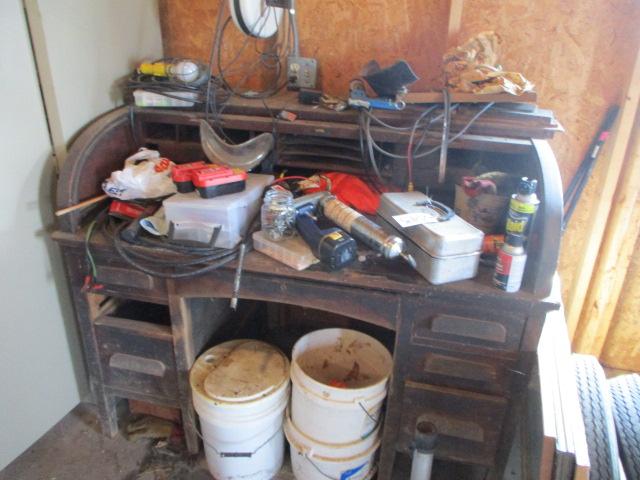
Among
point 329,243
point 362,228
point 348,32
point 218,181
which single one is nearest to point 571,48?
point 348,32

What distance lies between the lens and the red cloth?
1.34 m

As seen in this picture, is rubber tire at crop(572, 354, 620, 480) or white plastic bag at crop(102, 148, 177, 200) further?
white plastic bag at crop(102, 148, 177, 200)

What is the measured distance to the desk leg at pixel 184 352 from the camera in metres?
1.26

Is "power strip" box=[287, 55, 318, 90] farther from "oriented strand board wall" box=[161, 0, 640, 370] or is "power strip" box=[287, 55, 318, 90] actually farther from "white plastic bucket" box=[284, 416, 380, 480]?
"white plastic bucket" box=[284, 416, 380, 480]

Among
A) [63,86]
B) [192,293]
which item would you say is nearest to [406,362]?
[192,293]

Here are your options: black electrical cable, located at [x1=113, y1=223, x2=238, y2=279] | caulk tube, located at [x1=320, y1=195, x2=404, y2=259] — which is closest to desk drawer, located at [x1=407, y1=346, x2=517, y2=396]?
caulk tube, located at [x1=320, y1=195, x2=404, y2=259]

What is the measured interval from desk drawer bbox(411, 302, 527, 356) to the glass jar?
367 mm

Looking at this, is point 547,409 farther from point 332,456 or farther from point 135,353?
point 135,353

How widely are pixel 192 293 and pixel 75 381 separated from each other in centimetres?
66

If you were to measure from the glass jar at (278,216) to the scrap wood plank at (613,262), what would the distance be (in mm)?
1084

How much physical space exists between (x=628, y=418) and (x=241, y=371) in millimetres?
1026

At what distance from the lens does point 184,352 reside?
52.3 inches

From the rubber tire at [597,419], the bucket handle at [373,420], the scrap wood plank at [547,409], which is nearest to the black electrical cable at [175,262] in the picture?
the bucket handle at [373,420]

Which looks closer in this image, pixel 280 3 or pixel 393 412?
pixel 393 412
